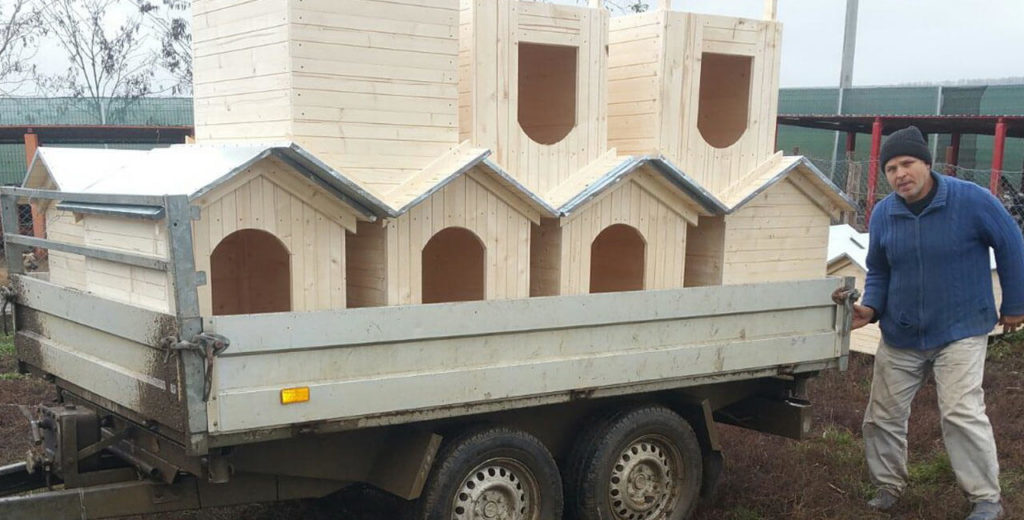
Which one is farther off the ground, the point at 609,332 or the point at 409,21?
the point at 409,21

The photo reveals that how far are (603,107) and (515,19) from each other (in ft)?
2.58

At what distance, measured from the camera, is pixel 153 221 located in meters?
4.31

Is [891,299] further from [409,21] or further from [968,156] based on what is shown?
[968,156]

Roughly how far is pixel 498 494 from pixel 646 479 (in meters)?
1.11

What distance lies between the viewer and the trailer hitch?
12.7ft

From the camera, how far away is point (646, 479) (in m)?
5.83

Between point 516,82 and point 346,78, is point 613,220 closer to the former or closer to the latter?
point 516,82

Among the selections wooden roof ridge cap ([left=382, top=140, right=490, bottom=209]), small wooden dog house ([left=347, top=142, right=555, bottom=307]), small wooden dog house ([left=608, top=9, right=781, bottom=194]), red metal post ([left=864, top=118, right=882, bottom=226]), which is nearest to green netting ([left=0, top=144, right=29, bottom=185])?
red metal post ([left=864, top=118, right=882, bottom=226])

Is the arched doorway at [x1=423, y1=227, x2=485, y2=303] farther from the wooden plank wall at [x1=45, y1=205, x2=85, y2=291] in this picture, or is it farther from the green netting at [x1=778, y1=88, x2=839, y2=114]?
the green netting at [x1=778, y1=88, x2=839, y2=114]

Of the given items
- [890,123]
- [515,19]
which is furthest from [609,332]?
[890,123]

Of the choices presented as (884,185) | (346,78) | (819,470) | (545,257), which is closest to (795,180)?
(545,257)

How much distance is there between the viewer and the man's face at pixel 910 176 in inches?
233

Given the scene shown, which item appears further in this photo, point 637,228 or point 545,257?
point 637,228

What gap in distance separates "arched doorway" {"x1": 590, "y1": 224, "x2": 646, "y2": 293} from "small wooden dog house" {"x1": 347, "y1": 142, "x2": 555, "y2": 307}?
1254 mm
